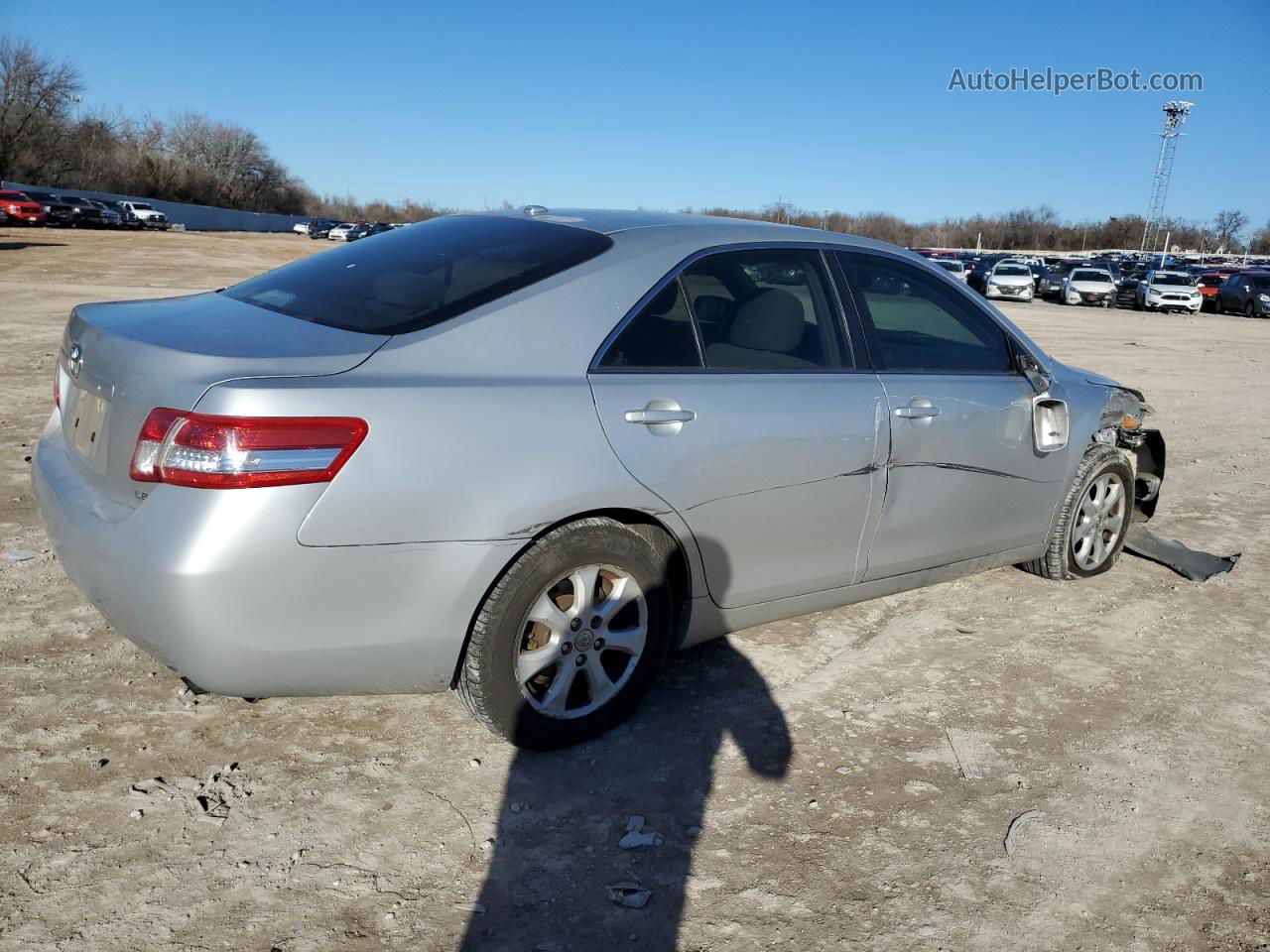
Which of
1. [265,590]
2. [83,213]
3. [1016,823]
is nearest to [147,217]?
[83,213]

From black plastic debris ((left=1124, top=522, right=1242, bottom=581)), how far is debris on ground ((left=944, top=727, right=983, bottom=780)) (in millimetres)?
2534

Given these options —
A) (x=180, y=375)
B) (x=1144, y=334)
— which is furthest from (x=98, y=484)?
(x=1144, y=334)

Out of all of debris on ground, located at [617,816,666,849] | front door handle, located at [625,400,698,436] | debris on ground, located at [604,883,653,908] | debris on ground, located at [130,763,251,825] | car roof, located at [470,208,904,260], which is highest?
car roof, located at [470,208,904,260]

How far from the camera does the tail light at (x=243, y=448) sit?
8.28ft

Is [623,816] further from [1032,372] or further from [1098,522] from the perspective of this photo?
[1098,522]

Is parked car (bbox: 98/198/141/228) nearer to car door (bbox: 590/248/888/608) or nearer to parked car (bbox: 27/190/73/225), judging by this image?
parked car (bbox: 27/190/73/225)

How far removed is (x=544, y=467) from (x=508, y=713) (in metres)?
0.76

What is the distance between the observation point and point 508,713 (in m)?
3.04

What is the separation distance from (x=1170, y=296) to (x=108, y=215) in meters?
49.3

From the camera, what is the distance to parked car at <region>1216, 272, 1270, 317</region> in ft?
116

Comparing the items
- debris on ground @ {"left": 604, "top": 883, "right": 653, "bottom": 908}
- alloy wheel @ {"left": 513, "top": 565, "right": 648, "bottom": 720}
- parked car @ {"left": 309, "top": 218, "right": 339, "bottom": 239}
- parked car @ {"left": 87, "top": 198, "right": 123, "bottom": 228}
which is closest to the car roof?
alloy wheel @ {"left": 513, "top": 565, "right": 648, "bottom": 720}

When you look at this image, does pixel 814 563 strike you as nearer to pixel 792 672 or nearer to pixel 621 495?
pixel 792 672

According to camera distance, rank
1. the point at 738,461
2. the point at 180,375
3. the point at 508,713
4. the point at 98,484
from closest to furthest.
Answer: the point at 180,375
the point at 98,484
the point at 508,713
the point at 738,461

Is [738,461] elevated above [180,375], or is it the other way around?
[180,375]
